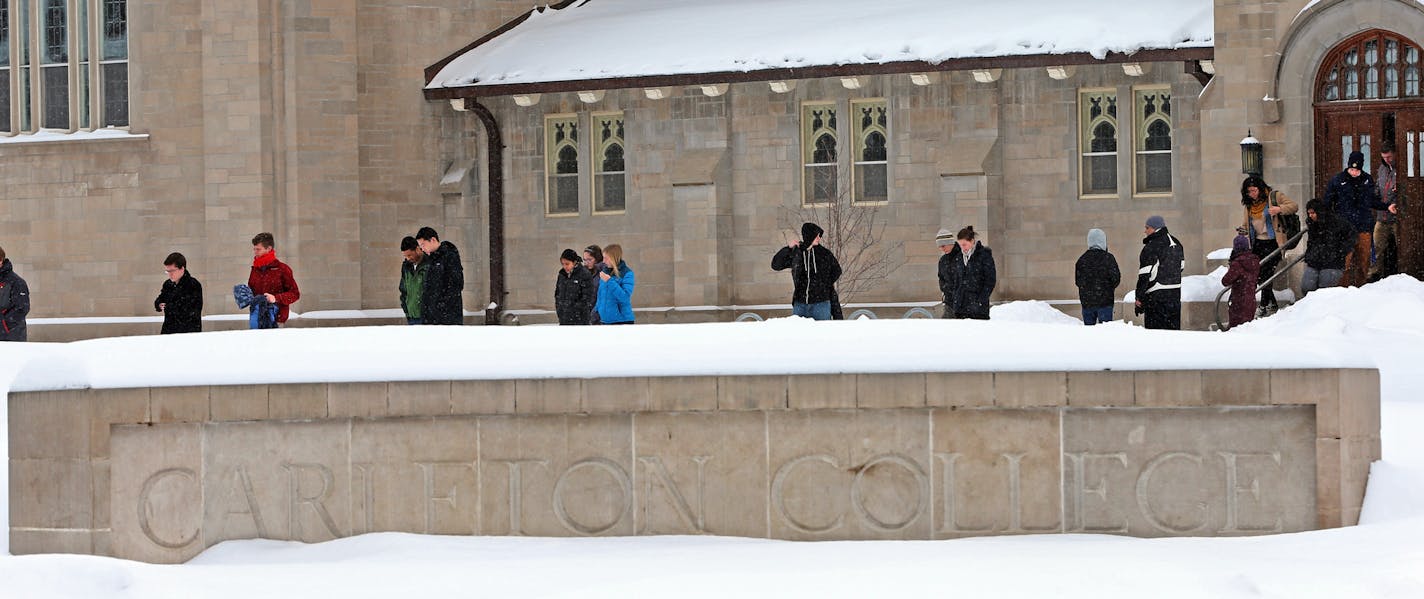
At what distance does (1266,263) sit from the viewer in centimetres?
2019

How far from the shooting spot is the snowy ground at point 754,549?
8453 mm

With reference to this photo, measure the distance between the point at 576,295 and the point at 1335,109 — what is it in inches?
365

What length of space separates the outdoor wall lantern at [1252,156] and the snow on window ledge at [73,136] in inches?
654

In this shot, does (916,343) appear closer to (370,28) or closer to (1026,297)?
(1026,297)

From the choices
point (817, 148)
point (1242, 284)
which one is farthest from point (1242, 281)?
point (817, 148)

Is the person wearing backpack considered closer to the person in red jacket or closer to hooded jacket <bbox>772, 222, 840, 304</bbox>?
hooded jacket <bbox>772, 222, 840, 304</bbox>

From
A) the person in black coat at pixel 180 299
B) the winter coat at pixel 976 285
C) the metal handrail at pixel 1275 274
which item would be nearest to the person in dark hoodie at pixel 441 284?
the person in black coat at pixel 180 299

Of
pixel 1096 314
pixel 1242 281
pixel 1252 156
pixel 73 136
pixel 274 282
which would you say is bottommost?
pixel 1096 314

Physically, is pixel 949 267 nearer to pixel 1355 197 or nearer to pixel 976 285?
pixel 976 285

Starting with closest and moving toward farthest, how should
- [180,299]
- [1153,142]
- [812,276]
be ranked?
[180,299], [812,276], [1153,142]

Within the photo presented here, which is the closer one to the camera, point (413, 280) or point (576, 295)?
point (413, 280)

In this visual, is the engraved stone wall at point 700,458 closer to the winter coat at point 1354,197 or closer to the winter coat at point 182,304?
the winter coat at point 182,304

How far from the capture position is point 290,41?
28797 mm

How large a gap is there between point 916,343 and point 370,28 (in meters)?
21.0
